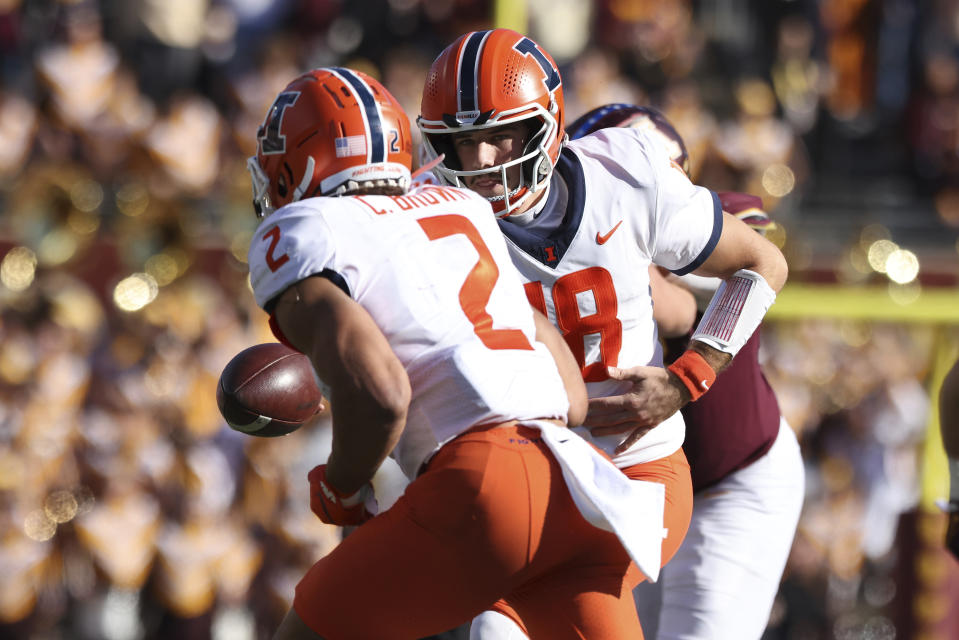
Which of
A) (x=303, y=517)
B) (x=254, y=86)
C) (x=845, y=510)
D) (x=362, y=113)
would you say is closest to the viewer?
(x=362, y=113)

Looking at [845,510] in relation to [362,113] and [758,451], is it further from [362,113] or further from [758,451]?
[362,113]

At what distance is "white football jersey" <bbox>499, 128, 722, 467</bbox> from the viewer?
2.57m

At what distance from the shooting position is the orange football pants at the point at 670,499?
2.37 meters

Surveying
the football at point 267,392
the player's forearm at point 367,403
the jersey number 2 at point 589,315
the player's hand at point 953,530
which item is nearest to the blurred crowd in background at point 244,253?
the player's hand at point 953,530

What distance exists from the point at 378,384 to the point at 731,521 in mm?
1445

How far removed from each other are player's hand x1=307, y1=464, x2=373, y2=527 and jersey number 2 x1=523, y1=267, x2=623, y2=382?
0.58 meters

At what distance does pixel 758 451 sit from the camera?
10.5 feet

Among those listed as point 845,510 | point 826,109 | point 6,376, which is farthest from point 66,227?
point 826,109

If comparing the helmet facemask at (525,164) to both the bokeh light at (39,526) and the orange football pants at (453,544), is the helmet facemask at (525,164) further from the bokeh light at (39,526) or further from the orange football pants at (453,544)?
the bokeh light at (39,526)

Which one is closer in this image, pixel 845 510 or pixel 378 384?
pixel 378 384

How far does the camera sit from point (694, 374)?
263 centimetres

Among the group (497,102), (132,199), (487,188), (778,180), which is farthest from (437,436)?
(778,180)

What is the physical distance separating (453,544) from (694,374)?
806 millimetres

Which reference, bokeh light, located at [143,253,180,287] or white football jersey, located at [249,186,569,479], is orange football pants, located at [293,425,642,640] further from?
bokeh light, located at [143,253,180,287]
